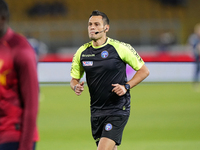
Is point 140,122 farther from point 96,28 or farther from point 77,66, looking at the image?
point 96,28

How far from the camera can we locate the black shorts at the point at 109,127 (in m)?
4.64

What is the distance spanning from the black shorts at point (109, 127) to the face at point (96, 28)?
0.97 metres

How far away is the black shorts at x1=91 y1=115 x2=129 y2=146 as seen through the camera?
15.2ft

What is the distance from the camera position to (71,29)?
2594 cm

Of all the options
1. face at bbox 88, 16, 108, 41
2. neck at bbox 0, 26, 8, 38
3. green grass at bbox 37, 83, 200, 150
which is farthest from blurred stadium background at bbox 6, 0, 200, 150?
neck at bbox 0, 26, 8, 38


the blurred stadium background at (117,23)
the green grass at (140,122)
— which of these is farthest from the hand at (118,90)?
the blurred stadium background at (117,23)

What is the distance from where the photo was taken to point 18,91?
2.54 meters

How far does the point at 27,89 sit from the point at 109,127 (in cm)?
Result: 235

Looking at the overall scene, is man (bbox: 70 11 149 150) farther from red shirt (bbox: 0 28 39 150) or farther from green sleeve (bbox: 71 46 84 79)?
red shirt (bbox: 0 28 39 150)

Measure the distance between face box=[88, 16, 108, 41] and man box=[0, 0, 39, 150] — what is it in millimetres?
2444

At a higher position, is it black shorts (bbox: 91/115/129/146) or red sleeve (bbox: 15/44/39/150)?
red sleeve (bbox: 15/44/39/150)

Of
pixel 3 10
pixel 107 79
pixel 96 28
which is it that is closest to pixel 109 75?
pixel 107 79

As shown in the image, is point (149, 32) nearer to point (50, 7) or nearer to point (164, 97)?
point (50, 7)

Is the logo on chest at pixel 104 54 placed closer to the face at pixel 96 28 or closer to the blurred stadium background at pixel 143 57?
the face at pixel 96 28
